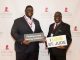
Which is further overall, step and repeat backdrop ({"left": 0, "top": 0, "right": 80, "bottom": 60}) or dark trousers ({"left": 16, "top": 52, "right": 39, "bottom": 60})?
step and repeat backdrop ({"left": 0, "top": 0, "right": 80, "bottom": 60})

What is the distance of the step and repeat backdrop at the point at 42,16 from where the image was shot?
→ 3.27 metres

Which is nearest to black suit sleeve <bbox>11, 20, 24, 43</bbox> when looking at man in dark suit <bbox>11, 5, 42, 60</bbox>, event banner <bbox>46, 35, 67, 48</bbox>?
man in dark suit <bbox>11, 5, 42, 60</bbox>

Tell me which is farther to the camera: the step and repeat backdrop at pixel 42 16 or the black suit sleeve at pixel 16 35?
the step and repeat backdrop at pixel 42 16

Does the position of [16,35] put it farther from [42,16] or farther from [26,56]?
[42,16]

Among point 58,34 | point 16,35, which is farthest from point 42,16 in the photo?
point 16,35

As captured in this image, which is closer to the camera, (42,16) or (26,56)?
(26,56)

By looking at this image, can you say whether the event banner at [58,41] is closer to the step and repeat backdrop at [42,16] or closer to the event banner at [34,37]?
the event banner at [34,37]

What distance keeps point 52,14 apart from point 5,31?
0.75 m

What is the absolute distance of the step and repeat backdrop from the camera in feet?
10.7

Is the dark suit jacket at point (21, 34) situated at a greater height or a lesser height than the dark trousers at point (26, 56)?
greater

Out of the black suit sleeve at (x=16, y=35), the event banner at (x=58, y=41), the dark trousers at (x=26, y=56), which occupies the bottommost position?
the dark trousers at (x=26, y=56)

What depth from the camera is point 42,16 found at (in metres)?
3.31

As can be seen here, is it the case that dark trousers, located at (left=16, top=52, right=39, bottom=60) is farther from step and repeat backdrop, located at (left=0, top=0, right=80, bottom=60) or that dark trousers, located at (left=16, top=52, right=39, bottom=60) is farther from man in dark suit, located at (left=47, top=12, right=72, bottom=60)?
step and repeat backdrop, located at (left=0, top=0, right=80, bottom=60)

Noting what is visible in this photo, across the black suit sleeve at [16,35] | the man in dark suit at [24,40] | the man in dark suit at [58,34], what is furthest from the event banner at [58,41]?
the black suit sleeve at [16,35]
